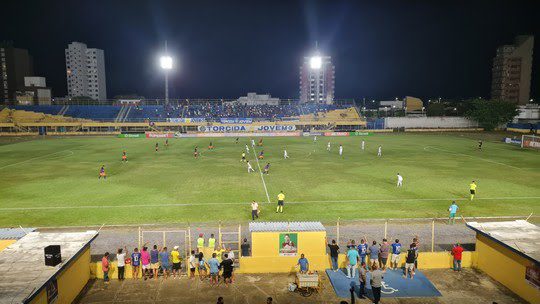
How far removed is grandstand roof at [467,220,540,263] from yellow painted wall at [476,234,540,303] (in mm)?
269

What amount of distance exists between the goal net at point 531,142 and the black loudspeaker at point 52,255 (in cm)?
6486

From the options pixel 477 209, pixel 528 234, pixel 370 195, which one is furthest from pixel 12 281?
pixel 477 209

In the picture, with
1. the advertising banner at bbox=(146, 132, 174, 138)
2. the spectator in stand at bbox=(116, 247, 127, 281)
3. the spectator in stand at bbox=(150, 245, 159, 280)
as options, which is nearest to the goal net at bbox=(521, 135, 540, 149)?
the spectator in stand at bbox=(150, 245, 159, 280)

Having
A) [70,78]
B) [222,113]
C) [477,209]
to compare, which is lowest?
[477,209]

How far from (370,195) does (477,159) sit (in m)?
25.4

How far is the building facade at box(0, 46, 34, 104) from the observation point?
489 ft

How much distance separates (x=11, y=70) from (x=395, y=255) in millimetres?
183712

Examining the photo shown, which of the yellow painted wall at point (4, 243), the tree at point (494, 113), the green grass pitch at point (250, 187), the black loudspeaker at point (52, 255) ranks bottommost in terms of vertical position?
the green grass pitch at point (250, 187)

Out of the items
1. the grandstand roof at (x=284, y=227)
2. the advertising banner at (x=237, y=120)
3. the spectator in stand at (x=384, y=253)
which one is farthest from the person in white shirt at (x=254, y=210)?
the advertising banner at (x=237, y=120)

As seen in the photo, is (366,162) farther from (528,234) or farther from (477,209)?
(528,234)

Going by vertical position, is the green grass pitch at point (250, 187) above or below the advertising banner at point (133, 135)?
below

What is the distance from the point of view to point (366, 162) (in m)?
42.8

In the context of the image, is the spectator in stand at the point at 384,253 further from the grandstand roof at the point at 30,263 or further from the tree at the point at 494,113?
the tree at the point at 494,113

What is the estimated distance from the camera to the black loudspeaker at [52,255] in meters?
11.2
